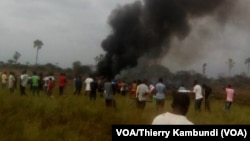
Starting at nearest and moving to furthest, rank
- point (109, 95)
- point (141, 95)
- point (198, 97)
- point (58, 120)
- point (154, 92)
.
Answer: point (58, 120) → point (141, 95) → point (109, 95) → point (198, 97) → point (154, 92)

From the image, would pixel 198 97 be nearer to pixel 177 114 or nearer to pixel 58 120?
pixel 58 120

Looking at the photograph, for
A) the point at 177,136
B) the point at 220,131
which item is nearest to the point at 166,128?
the point at 177,136

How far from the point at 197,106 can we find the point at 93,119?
6855 millimetres

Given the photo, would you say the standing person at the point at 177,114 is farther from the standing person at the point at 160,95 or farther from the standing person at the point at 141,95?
the standing person at the point at 160,95

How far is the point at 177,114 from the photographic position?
5.18 meters

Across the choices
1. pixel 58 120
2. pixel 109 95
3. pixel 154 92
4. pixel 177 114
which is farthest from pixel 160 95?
pixel 177 114

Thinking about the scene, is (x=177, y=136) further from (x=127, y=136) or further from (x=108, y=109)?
(x=108, y=109)

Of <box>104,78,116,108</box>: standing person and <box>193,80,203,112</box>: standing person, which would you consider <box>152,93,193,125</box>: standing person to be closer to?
<box>104,78,116,108</box>: standing person

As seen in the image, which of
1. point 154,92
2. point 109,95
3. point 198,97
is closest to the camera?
point 109,95

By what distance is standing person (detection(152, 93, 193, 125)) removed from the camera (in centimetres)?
506

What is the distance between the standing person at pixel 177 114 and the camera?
16.6 feet

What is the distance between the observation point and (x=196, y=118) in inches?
645

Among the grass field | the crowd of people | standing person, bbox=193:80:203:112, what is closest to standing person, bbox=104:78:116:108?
the crowd of people

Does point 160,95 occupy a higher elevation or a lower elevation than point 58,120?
higher
